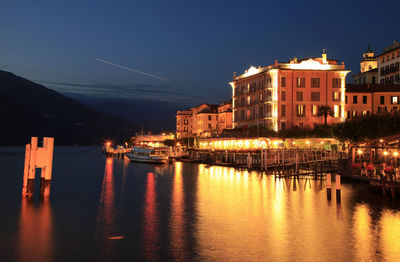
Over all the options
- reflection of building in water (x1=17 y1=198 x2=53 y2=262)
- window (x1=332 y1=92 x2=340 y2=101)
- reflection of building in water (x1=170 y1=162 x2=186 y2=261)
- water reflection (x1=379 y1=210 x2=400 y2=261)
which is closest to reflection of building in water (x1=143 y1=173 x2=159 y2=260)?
reflection of building in water (x1=170 y1=162 x2=186 y2=261)

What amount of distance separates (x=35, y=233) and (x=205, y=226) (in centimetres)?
921

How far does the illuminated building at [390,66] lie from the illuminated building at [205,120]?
1605 inches

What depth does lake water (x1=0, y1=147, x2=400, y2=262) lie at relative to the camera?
19.2 m

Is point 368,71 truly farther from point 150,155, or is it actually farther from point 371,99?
point 150,155

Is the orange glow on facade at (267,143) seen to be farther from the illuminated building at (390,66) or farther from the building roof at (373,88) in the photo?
the illuminated building at (390,66)

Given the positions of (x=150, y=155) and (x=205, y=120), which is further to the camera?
(x=205, y=120)

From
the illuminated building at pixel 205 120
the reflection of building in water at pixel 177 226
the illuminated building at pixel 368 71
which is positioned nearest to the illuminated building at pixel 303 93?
the illuminated building at pixel 205 120

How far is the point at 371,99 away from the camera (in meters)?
90.1

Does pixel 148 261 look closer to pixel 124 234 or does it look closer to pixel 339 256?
pixel 124 234

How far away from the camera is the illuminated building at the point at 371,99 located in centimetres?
8938

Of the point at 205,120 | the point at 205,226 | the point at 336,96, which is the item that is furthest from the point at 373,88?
the point at 205,226

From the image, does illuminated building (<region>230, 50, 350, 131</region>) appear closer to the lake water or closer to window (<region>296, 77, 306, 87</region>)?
window (<region>296, 77, 306, 87</region>)

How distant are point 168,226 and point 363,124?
44042 millimetres

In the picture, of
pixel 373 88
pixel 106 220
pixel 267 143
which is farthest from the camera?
pixel 373 88
